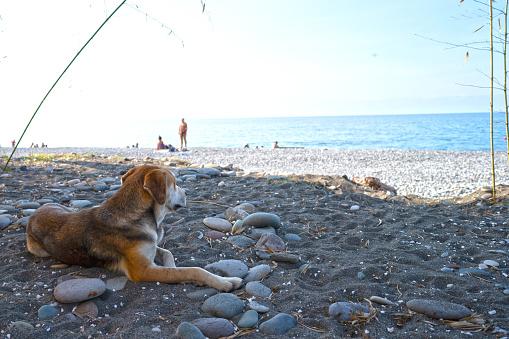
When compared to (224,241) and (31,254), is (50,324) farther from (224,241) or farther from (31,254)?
(224,241)

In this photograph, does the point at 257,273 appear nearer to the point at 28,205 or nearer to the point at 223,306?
the point at 223,306

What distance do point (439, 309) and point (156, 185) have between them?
3.22 meters

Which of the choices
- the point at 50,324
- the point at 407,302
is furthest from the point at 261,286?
the point at 50,324

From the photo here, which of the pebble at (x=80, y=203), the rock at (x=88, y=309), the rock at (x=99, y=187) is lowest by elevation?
the rock at (x=88, y=309)

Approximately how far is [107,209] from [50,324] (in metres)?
1.43

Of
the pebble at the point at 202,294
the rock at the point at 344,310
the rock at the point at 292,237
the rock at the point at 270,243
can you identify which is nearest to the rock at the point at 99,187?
the rock at the point at 270,243

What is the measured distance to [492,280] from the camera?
404cm

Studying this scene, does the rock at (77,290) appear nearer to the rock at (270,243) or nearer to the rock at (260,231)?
the rock at (270,243)

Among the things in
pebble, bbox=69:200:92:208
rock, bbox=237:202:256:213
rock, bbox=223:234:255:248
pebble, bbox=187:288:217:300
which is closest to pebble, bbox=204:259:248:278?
pebble, bbox=187:288:217:300

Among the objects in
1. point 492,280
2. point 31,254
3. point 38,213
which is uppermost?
point 38,213

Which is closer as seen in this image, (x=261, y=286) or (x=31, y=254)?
(x=261, y=286)

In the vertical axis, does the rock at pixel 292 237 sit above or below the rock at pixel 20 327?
above

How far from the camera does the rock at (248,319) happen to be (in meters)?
3.13

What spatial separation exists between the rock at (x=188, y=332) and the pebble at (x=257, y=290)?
883 millimetres
